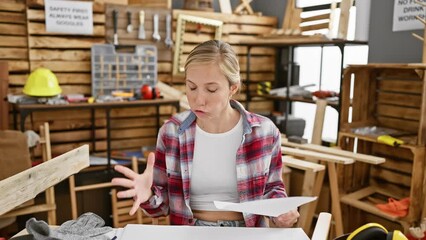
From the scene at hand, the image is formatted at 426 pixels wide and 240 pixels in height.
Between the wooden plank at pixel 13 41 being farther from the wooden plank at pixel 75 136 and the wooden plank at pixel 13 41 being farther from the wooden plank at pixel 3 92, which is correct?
the wooden plank at pixel 75 136

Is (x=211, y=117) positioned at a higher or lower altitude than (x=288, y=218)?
higher

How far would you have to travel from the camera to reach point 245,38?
4355mm

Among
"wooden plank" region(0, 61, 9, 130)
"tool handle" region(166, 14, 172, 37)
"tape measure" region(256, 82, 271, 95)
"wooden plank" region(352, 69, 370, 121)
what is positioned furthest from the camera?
"tape measure" region(256, 82, 271, 95)

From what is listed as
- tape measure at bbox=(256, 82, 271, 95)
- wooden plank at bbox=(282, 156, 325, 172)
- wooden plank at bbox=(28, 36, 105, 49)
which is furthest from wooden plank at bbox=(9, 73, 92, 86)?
wooden plank at bbox=(282, 156, 325, 172)

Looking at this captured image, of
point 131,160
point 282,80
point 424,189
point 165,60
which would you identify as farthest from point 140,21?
point 424,189

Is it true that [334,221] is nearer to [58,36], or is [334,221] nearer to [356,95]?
[356,95]

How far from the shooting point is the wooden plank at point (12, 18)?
333 centimetres

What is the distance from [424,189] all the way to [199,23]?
2.50 meters

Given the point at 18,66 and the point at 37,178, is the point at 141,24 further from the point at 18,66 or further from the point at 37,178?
the point at 37,178

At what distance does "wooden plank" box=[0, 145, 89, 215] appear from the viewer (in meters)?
1.13

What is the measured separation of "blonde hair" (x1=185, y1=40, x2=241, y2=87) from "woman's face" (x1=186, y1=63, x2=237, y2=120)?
0.06ft

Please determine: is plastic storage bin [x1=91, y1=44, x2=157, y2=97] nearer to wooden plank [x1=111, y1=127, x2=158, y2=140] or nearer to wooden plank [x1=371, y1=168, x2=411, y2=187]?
wooden plank [x1=111, y1=127, x2=158, y2=140]

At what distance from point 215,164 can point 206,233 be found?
339 millimetres

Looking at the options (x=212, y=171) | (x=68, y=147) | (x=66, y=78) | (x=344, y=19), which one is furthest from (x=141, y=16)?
(x=212, y=171)
